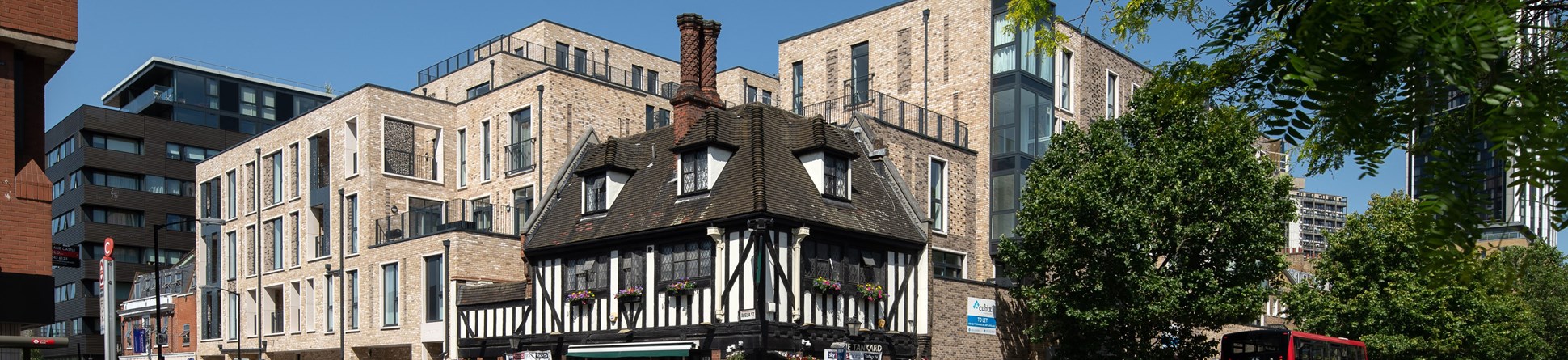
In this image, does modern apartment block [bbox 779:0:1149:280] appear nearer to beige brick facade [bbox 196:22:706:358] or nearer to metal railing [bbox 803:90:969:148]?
metal railing [bbox 803:90:969:148]

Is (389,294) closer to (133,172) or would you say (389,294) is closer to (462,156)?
(462,156)

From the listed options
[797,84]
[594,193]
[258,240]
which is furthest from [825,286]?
[258,240]

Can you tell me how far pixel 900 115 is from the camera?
3744 cm

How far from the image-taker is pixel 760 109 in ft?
103

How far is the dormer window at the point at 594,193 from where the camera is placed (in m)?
33.2

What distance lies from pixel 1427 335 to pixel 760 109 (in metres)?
21.6

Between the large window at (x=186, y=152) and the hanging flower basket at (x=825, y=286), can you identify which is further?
the large window at (x=186, y=152)


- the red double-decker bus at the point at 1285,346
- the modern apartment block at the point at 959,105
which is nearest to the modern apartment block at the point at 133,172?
the modern apartment block at the point at 959,105

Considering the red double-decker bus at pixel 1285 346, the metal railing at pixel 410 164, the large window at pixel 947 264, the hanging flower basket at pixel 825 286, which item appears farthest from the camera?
the metal railing at pixel 410 164

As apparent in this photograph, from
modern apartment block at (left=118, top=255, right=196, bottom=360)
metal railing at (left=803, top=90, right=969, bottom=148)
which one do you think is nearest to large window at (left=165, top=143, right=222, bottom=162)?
modern apartment block at (left=118, top=255, right=196, bottom=360)

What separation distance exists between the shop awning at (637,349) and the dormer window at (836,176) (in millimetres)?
4828

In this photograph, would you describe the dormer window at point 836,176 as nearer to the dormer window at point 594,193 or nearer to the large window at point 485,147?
the dormer window at point 594,193

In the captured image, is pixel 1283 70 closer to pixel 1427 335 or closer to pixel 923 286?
pixel 923 286

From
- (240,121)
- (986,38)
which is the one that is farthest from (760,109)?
(240,121)
